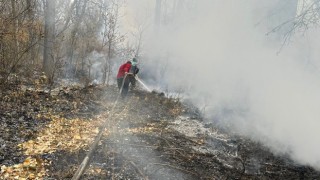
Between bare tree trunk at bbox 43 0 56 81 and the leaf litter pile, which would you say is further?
bare tree trunk at bbox 43 0 56 81

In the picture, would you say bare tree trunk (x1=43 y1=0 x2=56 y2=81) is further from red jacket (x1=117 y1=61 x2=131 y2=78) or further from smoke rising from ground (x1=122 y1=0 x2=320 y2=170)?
smoke rising from ground (x1=122 y1=0 x2=320 y2=170)

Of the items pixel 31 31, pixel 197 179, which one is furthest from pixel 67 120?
pixel 31 31

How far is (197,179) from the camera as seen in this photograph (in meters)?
5.88

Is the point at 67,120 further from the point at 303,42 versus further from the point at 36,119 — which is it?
the point at 303,42

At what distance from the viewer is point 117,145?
7.15m

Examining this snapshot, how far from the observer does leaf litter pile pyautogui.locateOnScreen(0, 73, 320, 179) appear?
5.81 metres

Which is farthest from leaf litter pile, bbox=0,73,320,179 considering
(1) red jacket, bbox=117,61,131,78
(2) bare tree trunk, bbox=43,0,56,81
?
(2) bare tree trunk, bbox=43,0,56,81

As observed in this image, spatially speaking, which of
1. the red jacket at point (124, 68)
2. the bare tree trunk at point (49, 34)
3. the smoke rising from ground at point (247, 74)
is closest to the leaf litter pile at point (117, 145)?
the smoke rising from ground at point (247, 74)

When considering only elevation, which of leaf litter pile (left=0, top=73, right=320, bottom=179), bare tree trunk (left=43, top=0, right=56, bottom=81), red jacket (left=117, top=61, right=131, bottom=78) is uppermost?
bare tree trunk (left=43, top=0, right=56, bottom=81)

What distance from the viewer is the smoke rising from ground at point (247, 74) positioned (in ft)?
29.1

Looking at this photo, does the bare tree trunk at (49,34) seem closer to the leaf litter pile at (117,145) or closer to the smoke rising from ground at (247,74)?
the leaf litter pile at (117,145)

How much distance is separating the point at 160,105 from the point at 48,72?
540 cm

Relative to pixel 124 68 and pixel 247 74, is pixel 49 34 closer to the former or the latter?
pixel 124 68

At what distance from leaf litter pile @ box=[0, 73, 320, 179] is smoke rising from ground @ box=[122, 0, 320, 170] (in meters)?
0.94
